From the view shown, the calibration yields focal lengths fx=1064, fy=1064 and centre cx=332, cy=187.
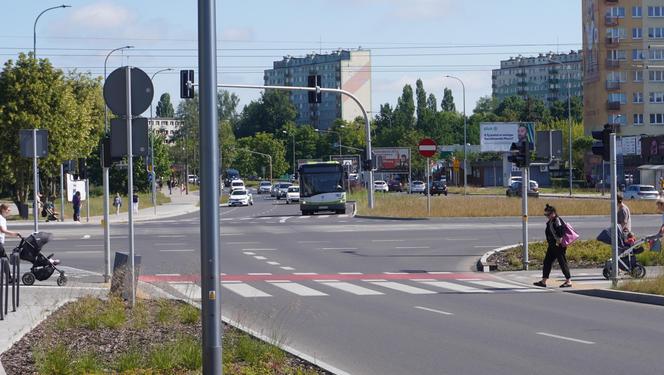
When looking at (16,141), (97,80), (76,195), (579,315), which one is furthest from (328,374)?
(97,80)

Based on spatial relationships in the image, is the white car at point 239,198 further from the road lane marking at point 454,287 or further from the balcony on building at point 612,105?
the road lane marking at point 454,287

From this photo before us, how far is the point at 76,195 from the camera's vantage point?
5462 cm

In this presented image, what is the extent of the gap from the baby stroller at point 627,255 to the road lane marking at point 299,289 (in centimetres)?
592

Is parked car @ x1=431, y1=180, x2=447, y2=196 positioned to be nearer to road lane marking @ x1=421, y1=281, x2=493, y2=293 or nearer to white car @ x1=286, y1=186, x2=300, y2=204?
white car @ x1=286, y1=186, x2=300, y2=204

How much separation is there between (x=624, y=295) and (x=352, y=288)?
208 inches

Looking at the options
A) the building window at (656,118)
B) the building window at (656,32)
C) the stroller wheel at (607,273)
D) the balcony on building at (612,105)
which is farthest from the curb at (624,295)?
the building window at (656,118)

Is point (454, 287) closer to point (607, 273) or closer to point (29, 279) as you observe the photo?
point (607, 273)

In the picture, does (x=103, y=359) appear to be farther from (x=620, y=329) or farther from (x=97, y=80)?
(x=97, y=80)

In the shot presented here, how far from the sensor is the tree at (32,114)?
56.9 m

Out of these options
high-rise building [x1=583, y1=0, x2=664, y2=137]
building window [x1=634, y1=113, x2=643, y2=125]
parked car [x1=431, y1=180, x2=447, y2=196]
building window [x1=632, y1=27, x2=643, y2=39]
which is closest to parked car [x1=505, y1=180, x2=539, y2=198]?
parked car [x1=431, y1=180, x2=447, y2=196]

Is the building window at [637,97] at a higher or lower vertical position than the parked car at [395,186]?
higher

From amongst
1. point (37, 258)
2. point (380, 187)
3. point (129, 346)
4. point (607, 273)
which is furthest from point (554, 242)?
point (380, 187)

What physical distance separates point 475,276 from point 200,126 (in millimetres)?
17250

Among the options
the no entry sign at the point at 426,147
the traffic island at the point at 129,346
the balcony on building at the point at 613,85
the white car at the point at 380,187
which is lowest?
the traffic island at the point at 129,346
